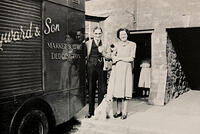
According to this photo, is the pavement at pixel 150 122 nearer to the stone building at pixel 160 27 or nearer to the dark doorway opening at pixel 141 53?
the stone building at pixel 160 27

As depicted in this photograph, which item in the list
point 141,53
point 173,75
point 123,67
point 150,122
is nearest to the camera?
point 150,122

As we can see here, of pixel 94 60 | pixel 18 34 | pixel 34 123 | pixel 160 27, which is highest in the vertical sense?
pixel 160 27

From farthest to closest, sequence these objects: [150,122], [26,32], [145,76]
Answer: [145,76], [150,122], [26,32]

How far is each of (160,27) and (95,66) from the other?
3303mm

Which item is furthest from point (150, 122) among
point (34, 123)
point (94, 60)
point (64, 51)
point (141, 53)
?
point (141, 53)

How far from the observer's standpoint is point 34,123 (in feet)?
18.1

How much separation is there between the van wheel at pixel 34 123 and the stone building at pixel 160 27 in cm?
474

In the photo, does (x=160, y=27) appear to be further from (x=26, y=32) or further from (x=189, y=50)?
(x=26, y=32)

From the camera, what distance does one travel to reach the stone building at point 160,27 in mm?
9211

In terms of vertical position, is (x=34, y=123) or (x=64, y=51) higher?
(x=64, y=51)

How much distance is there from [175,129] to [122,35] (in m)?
2.46

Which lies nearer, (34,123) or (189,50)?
(34,123)

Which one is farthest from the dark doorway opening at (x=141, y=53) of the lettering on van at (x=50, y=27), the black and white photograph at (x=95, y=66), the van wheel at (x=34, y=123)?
the van wheel at (x=34, y=123)

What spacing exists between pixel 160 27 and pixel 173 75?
1.80 m
